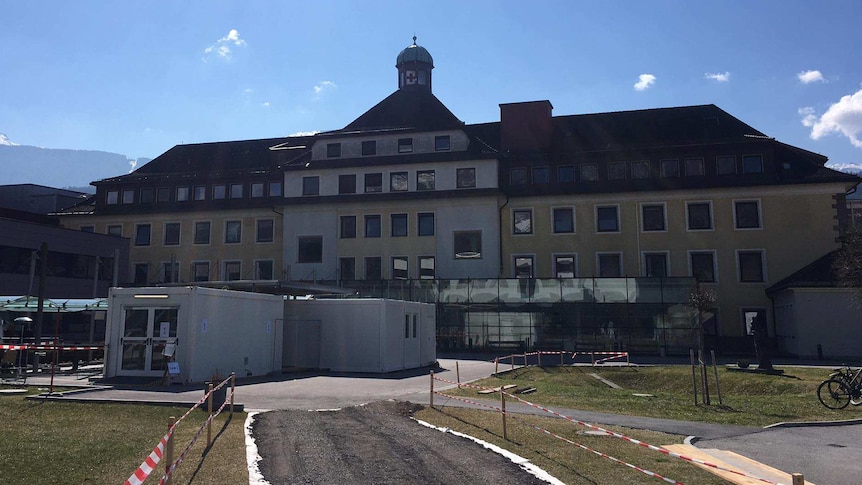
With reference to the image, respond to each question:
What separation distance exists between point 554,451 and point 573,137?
48234 mm

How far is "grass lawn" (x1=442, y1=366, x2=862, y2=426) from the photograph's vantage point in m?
16.7

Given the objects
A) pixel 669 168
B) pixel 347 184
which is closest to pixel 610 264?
pixel 669 168

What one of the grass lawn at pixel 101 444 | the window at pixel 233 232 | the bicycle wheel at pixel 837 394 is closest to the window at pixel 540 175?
the window at pixel 233 232

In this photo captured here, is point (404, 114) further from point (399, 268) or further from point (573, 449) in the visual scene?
point (573, 449)

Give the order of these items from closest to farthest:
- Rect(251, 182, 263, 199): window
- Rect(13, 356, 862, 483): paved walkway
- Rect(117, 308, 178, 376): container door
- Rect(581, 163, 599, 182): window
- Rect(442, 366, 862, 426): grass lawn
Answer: Rect(13, 356, 862, 483): paved walkway < Rect(442, 366, 862, 426): grass lawn < Rect(117, 308, 178, 376): container door < Rect(581, 163, 599, 182): window < Rect(251, 182, 263, 199): window

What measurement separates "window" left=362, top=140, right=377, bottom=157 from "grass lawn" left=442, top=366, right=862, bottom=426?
29.3 meters

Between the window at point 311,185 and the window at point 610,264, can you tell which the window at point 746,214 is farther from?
the window at point 311,185

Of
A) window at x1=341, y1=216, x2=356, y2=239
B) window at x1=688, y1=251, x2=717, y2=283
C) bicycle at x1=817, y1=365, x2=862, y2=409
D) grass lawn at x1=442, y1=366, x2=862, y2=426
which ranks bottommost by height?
grass lawn at x1=442, y1=366, x2=862, y2=426

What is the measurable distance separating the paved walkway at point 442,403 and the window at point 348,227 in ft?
87.2

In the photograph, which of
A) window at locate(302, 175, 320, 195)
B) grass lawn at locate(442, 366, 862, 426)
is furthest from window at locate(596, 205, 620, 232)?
window at locate(302, 175, 320, 195)

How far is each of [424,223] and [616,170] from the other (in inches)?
620

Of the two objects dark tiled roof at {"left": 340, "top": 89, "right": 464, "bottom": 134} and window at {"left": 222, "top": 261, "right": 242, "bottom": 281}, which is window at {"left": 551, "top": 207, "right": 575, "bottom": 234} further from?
window at {"left": 222, "top": 261, "right": 242, "bottom": 281}

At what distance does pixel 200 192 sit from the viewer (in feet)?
200

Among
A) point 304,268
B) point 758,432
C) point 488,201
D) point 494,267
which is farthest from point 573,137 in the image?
Result: point 758,432
